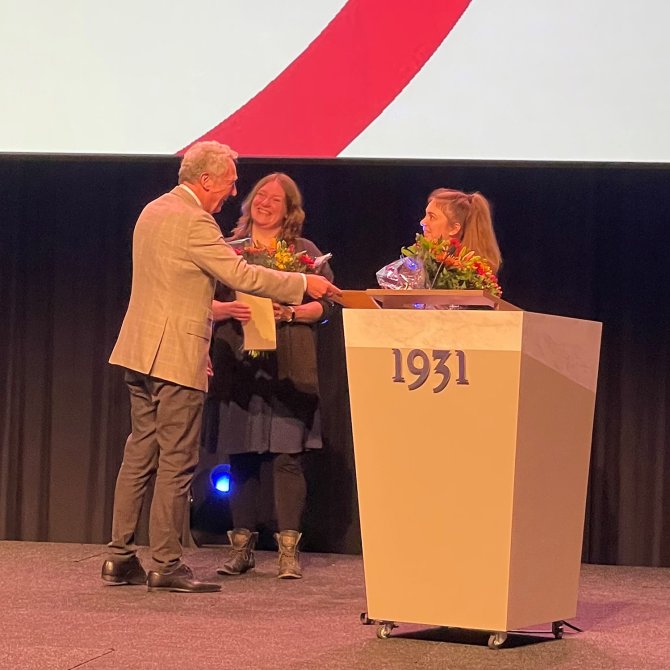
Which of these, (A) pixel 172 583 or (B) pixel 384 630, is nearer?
(B) pixel 384 630

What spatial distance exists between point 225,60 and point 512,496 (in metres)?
2.79

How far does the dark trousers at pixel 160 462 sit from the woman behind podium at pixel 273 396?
0.47 meters

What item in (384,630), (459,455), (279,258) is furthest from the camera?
(279,258)

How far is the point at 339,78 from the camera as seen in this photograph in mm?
4926

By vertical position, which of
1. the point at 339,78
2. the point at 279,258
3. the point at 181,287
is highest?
the point at 339,78

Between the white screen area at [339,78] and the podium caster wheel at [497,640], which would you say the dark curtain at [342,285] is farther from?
the podium caster wheel at [497,640]

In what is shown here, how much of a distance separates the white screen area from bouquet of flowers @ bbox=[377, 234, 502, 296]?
1.78m

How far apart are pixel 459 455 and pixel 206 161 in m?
1.54

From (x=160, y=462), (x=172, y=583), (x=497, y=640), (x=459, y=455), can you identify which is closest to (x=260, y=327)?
(x=160, y=462)

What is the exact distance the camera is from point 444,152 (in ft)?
15.8

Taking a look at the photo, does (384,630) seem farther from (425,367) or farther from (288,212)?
(288,212)

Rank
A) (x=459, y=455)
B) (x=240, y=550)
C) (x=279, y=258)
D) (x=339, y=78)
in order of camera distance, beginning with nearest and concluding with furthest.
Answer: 1. (x=459, y=455)
2. (x=279, y=258)
3. (x=240, y=550)
4. (x=339, y=78)

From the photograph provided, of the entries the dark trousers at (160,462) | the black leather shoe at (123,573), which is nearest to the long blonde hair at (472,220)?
the dark trousers at (160,462)

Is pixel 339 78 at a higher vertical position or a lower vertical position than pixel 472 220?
higher
